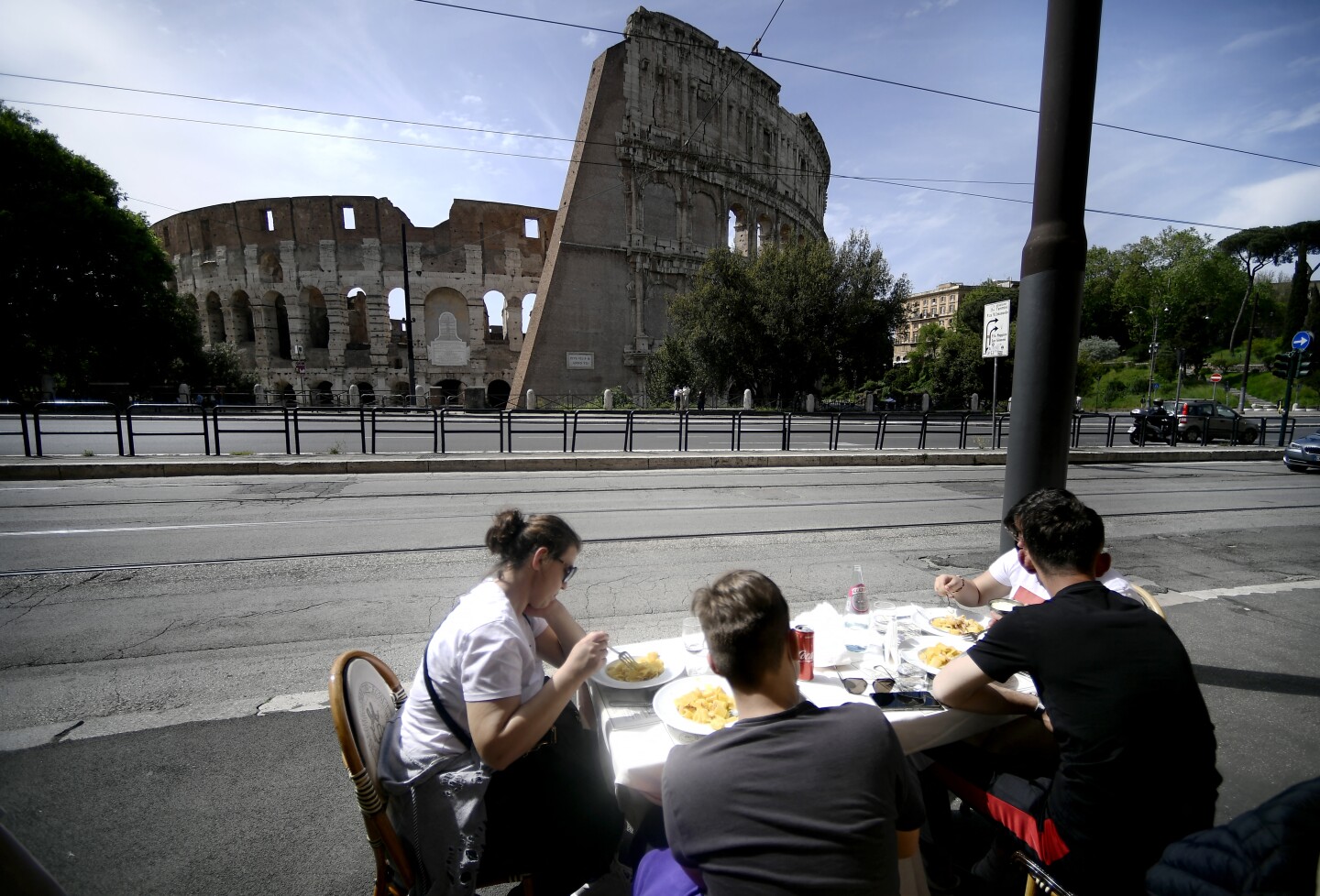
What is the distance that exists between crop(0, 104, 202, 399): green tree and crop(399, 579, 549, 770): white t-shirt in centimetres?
3722

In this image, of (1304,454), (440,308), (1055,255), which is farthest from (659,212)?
(1055,255)

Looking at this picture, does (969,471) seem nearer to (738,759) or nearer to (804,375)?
(738,759)

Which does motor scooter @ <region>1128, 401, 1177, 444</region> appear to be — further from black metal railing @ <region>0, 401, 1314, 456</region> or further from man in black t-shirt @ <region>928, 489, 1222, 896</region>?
man in black t-shirt @ <region>928, 489, 1222, 896</region>

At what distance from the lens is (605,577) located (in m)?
5.33

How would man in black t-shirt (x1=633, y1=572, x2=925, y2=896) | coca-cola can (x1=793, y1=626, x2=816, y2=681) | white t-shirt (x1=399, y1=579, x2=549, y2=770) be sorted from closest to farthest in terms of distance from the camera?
man in black t-shirt (x1=633, y1=572, x2=925, y2=896)
white t-shirt (x1=399, y1=579, x2=549, y2=770)
coca-cola can (x1=793, y1=626, x2=816, y2=681)

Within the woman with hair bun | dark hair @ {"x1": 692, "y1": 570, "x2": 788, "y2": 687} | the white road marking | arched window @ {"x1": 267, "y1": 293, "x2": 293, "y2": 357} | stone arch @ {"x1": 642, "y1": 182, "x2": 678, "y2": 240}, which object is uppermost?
stone arch @ {"x1": 642, "y1": 182, "x2": 678, "y2": 240}

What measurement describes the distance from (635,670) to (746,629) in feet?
3.07

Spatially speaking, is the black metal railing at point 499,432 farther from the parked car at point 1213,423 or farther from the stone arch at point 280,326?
the stone arch at point 280,326

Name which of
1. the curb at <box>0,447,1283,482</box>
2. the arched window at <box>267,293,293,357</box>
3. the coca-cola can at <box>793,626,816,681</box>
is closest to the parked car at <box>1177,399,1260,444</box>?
the curb at <box>0,447,1283,482</box>

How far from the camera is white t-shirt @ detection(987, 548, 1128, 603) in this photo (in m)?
2.69

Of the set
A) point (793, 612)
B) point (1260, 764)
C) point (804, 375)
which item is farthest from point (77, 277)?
point (1260, 764)

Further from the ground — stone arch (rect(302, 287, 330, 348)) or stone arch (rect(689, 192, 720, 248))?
stone arch (rect(689, 192, 720, 248))

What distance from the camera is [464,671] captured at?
1742mm

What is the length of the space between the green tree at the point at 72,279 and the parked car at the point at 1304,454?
45.1 metres
